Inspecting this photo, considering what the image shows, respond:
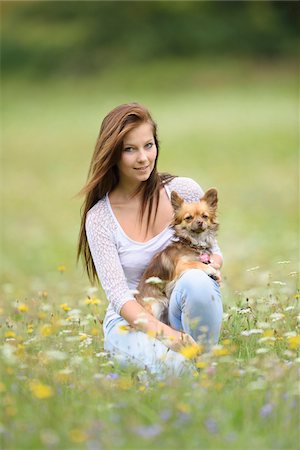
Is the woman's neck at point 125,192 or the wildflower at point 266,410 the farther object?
the woman's neck at point 125,192

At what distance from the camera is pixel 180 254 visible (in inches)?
203

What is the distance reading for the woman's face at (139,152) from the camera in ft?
17.1

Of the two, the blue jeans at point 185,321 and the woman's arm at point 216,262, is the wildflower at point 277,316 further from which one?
the woman's arm at point 216,262

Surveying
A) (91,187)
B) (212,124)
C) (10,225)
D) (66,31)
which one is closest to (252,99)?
(212,124)

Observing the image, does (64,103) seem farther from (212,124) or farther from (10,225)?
(10,225)

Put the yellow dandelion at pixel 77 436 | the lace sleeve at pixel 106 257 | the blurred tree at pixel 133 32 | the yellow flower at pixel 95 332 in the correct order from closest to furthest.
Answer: the yellow dandelion at pixel 77 436, the lace sleeve at pixel 106 257, the yellow flower at pixel 95 332, the blurred tree at pixel 133 32

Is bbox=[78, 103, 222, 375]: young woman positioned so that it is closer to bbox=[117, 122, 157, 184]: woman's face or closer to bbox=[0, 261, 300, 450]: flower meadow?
bbox=[117, 122, 157, 184]: woman's face

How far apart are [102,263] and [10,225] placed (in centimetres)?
1111

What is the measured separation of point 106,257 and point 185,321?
66 cm

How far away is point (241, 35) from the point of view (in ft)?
169

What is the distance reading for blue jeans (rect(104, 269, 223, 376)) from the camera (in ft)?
15.4

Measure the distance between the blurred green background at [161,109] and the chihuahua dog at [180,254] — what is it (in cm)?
145

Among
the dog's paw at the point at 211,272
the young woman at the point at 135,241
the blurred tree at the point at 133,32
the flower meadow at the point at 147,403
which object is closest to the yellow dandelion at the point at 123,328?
the young woman at the point at 135,241

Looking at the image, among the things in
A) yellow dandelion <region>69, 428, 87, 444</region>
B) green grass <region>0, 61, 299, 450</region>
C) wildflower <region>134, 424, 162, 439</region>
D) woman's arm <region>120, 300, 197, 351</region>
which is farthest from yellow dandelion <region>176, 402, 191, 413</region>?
woman's arm <region>120, 300, 197, 351</region>
